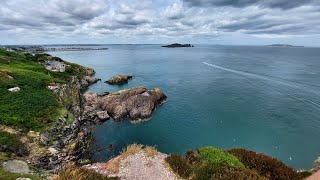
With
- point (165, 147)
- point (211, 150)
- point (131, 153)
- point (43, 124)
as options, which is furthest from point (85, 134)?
point (211, 150)

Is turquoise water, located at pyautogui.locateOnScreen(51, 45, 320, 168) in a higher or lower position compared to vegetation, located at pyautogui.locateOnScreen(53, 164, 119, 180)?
lower

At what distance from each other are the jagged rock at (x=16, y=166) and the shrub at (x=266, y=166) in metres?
21.3

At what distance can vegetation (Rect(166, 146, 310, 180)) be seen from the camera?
20781 mm

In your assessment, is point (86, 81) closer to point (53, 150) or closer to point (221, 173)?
point (53, 150)

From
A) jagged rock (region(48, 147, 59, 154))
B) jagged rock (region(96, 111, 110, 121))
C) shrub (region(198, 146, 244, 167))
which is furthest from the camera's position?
jagged rock (region(96, 111, 110, 121))

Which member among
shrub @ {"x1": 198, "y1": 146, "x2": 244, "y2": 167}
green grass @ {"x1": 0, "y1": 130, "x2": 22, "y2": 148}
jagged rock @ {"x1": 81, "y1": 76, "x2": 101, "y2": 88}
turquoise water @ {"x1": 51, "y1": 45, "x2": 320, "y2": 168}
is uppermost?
shrub @ {"x1": 198, "y1": 146, "x2": 244, "y2": 167}

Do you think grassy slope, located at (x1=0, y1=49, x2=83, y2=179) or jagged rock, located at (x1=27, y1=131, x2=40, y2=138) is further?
grassy slope, located at (x1=0, y1=49, x2=83, y2=179)

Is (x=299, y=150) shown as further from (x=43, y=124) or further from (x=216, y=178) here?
(x=43, y=124)

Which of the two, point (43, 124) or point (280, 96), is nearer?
point (43, 124)

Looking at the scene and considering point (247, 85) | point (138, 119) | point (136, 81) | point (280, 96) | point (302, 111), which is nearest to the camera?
point (138, 119)

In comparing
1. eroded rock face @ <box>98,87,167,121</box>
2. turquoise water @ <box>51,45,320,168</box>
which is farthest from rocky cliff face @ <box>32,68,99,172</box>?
eroded rock face @ <box>98,87,167,121</box>

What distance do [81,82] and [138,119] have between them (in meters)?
41.7

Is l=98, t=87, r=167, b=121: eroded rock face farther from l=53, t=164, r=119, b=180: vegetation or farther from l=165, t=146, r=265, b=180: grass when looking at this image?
l=53, t=164, r=119, b=180: vegetation

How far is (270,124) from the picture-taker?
49.0 metres
